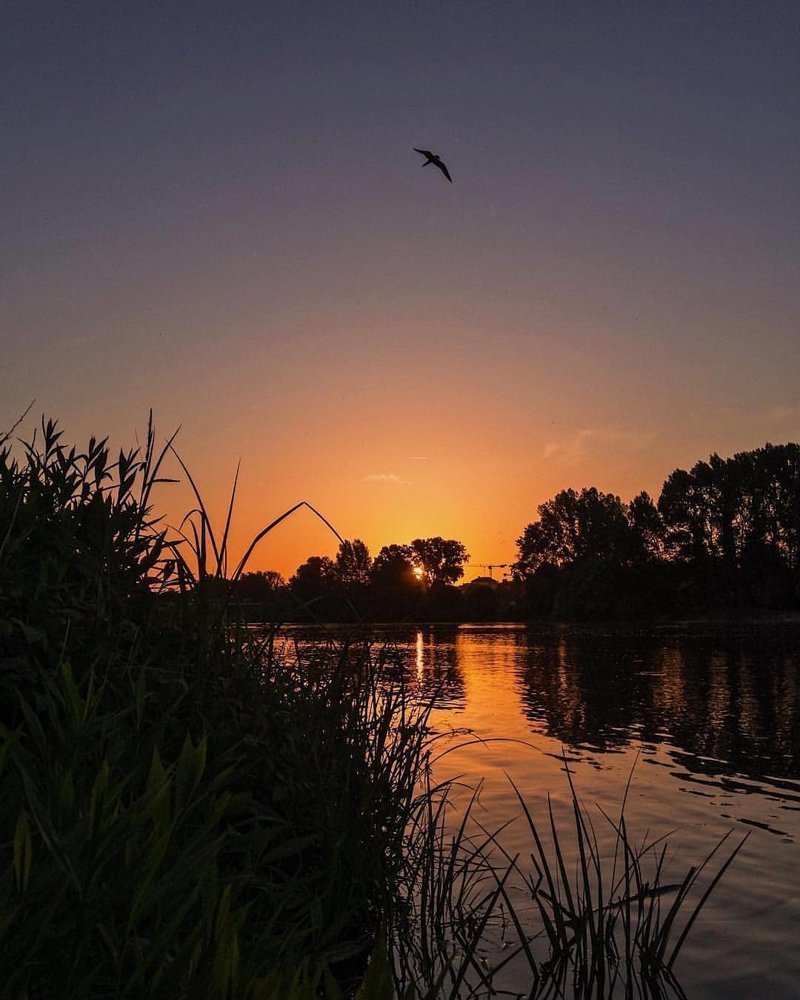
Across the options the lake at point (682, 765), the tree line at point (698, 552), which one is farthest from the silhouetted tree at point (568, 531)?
the lake at point (682, 765)

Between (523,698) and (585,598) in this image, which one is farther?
(585,598)

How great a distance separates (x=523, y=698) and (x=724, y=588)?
77.7 metres

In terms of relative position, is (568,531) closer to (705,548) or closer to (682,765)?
(705,548)

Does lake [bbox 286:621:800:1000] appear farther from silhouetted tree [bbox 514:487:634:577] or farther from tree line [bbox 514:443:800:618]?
silhouetted tree [bbox 514:487:634:577]

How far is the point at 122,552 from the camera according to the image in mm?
5191

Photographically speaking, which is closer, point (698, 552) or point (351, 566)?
point (351, 566)

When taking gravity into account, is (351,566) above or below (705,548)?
below

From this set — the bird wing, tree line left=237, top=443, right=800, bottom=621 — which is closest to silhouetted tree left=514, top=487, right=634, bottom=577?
tree line left=237, top=443, right=800, bottom=621

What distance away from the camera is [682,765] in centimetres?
1459

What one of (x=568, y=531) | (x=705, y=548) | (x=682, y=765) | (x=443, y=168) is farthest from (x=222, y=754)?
(x=568, y=531)

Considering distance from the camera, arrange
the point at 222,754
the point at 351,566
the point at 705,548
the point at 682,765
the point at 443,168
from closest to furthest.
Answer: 1. the point at 222,754
2. the point at 351,566
3. the point at 443,168
4. the point at 682,765
5. the point at 705,548

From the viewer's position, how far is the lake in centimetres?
670

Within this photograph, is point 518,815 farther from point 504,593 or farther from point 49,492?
point 504,593

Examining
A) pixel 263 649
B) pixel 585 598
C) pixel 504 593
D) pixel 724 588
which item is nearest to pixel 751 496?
pixel 724 588
